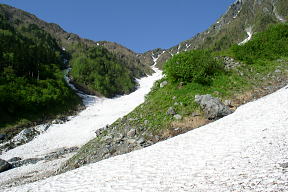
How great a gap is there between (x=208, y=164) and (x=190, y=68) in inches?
476

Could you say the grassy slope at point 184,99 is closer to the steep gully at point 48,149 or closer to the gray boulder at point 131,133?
the gray boulder at point 131,133

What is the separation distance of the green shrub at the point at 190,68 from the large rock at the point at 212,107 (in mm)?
2845

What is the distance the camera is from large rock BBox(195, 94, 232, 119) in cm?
1762

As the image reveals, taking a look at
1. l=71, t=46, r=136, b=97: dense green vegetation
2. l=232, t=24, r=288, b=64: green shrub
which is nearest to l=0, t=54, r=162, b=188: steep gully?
l=232, t=24, r=288, b=64: green shrub

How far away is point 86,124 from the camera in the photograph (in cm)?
3903

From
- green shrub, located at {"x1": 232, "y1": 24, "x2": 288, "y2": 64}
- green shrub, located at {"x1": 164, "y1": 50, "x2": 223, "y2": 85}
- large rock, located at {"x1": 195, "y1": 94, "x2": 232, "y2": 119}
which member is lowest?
large rock, located at {"x1": 195, "y1": 94, "x2": 232, "y2": 119}

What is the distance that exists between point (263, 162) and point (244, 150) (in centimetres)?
168

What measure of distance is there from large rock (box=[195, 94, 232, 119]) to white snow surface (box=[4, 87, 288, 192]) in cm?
222

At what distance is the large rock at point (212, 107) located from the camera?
17.6 metres

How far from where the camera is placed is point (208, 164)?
10141 mm

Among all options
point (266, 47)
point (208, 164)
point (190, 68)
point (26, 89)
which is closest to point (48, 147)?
point (190, 68)

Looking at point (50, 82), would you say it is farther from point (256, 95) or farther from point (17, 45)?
point (256, 95)

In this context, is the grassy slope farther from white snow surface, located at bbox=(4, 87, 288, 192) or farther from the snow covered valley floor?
the snow covered valley floor

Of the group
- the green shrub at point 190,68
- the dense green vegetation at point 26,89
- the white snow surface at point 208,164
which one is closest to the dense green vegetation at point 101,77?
the dense green vegetation at point 26,89
